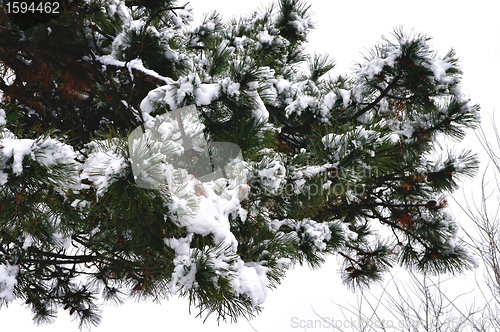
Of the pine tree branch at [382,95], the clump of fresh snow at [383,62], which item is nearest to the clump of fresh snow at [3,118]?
the clump of fresh snow at [383,62]

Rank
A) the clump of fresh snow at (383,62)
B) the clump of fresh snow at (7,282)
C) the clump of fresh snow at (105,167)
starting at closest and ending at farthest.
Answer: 1. the clump of fresh snow at (105,167)
2. the clump of fresh snow at (7,282)
3. the clump of fresh snow at (383,62)

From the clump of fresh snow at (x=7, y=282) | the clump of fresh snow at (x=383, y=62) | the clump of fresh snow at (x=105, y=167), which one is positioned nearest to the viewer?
the clump of fresh snow at (x=105, y=167)

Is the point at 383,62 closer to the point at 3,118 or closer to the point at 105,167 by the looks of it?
the point at 105,167

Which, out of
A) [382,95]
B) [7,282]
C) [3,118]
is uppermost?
[382,95]

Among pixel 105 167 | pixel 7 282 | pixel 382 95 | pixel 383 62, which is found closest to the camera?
pixel 105 167

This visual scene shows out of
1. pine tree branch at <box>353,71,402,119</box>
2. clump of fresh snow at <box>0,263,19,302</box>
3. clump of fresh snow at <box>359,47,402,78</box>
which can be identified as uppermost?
clump of fresh snow at <box>359,47,402,78</box>

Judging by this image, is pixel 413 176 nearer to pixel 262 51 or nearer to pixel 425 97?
pixel 425 97

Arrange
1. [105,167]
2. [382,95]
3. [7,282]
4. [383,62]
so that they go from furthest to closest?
[382,95] < [383,62] < [7,282] < [105,167]

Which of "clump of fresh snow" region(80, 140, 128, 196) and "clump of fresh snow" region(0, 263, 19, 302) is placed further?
"clump of fresh snow" region(0, 263, 19, 302)

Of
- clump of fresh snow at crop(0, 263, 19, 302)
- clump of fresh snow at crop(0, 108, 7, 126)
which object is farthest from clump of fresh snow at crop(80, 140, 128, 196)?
clump of fresh snow at crop(0, 263, 19, 302)

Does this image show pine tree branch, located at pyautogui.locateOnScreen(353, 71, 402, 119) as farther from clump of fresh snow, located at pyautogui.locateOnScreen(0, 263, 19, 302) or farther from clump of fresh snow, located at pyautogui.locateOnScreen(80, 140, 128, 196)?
clump of fresh snow, located at pyautogui.locateOnScreen(0, 263, 19, 302)

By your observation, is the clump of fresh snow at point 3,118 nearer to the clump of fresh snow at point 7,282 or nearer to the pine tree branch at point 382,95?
the clump of fresh snow at point 7,282

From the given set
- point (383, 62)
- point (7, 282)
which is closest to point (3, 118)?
point (7, 282)

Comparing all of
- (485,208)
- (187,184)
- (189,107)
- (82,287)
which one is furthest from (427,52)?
(82,287)
